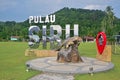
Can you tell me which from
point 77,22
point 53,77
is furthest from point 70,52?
point 77,22

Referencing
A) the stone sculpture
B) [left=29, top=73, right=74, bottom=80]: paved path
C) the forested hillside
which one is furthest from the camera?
the forested hillside

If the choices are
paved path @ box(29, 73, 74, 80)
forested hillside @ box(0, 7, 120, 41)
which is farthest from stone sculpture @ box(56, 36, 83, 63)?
forested hillside @ box(0, 7, 120, 41)

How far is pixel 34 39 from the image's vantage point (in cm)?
2519

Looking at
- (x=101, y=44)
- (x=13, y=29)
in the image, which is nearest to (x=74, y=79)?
(x=101, y=44)

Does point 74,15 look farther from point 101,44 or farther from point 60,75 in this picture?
point 60,75

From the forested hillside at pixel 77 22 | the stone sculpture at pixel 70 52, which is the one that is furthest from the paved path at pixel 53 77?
the forested hillside at pixel 77 22

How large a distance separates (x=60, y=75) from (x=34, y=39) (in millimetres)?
12181

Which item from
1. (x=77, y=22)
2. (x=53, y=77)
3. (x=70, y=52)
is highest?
(x=77, y=22)

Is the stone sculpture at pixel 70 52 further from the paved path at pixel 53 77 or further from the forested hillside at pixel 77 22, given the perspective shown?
the forested hillside at pixel 77 22

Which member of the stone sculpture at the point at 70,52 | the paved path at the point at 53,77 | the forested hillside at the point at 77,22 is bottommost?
the paved path at the point at 53,77

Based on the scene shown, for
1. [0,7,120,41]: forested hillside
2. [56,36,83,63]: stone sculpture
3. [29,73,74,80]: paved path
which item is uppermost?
[0,7,120,41]: forested hillside

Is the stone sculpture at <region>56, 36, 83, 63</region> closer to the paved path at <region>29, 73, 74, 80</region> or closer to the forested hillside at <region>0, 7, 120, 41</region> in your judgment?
the paved path at <region>29, 73, 74, 80</region>

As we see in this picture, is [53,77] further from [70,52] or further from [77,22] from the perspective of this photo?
[77,22]

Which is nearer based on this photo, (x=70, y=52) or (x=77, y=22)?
(x=70, y=52)
